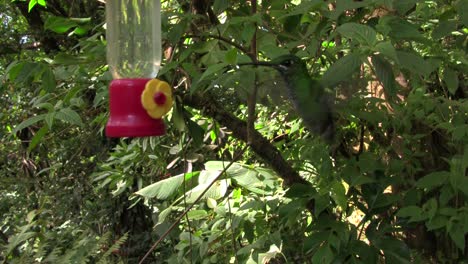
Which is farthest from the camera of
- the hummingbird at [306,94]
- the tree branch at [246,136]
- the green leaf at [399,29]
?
the tree branch at [246,136]

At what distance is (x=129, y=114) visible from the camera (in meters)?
1.41

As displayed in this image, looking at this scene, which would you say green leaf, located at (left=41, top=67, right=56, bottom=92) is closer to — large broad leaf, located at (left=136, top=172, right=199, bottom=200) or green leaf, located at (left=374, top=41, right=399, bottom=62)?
large broad leaf, located at (left=136, top=172, right=199, bottom=200)

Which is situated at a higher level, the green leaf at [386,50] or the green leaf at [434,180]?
the green leaf at [386,50]

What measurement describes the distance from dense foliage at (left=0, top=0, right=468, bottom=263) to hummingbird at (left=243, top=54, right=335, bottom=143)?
0.16 feet

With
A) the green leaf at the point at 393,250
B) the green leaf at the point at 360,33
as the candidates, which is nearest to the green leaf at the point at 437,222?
the green leaf at the point at 393,250

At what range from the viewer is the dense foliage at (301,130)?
156 centimetres

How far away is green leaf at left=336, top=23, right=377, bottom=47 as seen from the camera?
116 cm

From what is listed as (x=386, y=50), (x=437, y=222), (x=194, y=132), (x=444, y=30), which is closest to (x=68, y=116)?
(x=194, y=132)

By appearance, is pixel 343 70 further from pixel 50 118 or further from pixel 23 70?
pixel 23 70

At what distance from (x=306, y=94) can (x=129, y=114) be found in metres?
0.45

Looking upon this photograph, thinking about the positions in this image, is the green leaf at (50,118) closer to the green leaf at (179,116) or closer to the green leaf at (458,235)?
the green leaf at (179,116)

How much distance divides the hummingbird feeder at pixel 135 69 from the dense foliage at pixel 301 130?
0.06 metres

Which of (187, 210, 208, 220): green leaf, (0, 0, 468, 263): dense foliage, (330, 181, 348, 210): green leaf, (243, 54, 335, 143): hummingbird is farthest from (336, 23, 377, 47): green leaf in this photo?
(187, 210, 208, 220): green leaf

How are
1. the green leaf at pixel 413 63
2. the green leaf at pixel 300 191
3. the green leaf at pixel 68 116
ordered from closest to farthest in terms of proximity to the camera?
the green leaf at pixel 413 63, the green leaf at pixel 68 116, the green leaf at pixel 300 191
